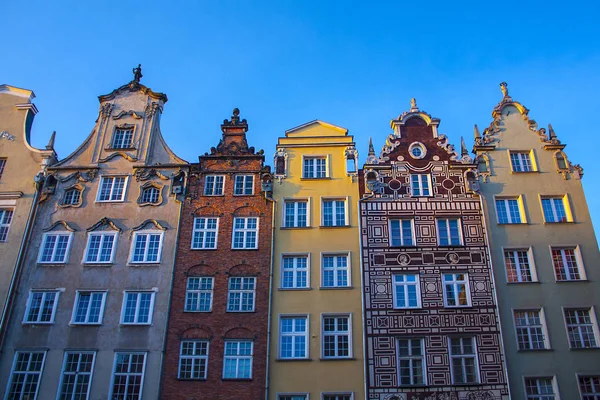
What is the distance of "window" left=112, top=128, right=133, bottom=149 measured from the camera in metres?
32.2

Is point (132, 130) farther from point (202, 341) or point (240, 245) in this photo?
point (202, 341)

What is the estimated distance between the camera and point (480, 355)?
2572 cm

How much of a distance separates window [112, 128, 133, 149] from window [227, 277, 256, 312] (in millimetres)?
10541

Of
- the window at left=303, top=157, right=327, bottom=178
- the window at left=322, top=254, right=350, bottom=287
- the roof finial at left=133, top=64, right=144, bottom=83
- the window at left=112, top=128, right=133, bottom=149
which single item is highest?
the roof finial at left=133, top=64, right=144, bottom=83

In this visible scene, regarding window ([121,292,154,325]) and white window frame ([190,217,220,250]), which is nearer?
window ([121,292,154,325])

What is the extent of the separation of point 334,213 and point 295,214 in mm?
2051

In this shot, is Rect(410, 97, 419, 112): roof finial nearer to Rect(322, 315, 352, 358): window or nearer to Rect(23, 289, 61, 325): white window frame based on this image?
Rect(322, 315, 352, 358): window

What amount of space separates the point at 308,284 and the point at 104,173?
514 inches

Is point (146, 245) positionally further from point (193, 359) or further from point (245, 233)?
point (193, 359)

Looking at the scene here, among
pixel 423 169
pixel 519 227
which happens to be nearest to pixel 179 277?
pixel 423 169

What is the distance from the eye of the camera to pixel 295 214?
29766 mm

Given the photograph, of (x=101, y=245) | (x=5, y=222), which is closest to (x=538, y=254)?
(x=101, y=245)

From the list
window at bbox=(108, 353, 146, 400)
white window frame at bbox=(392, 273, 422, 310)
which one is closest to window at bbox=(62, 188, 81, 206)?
window at bbox=(108, 353, 146, 400)

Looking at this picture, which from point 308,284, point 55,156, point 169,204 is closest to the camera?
point 308,284
